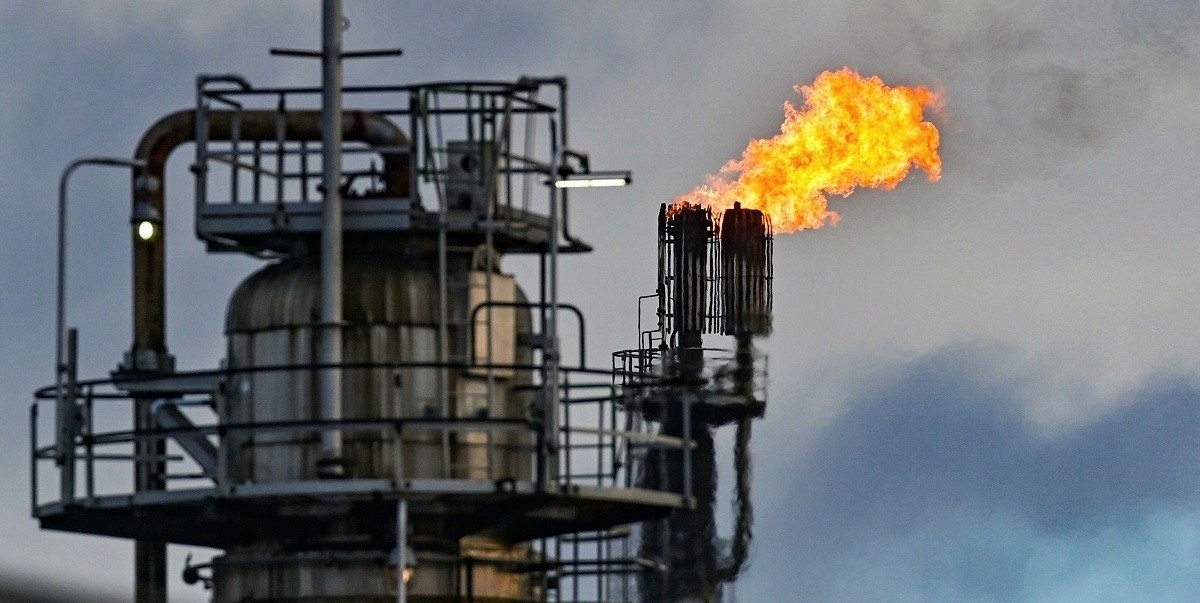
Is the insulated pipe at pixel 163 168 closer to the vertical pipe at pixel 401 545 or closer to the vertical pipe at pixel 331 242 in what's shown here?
the vertical pipe at pixel 331 242

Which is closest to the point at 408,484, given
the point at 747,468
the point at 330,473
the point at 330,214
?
the point at 330,473

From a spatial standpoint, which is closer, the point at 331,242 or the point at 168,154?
the point at 331,242

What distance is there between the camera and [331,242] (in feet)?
144

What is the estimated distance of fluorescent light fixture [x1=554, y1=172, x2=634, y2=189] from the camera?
42719 millimetres

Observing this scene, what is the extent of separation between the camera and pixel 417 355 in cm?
4403

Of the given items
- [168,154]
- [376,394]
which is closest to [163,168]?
[168,154]

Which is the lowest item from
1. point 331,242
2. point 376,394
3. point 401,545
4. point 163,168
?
point 401,545

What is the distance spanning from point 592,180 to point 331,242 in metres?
3.61

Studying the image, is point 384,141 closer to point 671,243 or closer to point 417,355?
point 417,355

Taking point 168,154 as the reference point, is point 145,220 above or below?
below

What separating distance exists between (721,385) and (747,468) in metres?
2.68

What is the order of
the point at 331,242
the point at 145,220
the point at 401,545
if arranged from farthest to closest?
the point at 145,220 → the point at 331,242 → the point at 401,545

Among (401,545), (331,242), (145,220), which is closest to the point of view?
(401,545)

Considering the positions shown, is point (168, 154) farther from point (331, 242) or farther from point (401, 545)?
point (401, 545)
